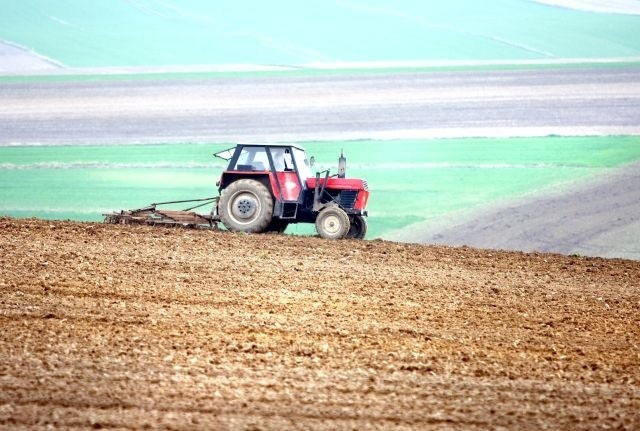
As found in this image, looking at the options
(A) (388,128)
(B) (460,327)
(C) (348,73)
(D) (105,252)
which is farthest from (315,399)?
(C) (348,73)

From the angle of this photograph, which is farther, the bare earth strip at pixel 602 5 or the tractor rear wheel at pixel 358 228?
the bare earth strip at pixel 602 5

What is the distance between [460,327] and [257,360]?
2.49 metres

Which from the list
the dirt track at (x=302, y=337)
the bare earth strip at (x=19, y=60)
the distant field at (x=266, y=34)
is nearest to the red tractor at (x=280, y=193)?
the dirt track at (x=302, y=337)

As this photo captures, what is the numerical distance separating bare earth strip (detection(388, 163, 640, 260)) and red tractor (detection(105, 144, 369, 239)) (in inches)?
190

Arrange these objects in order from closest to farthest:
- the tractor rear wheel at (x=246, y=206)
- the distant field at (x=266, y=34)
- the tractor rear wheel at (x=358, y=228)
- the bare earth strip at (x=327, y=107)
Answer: the tractor rear wheel at (x=246, y=206), the tractor rear wheel at (x=358, y=228), the bare earth strip at (x=327, y=107), the distant field at (x=266, y=34)

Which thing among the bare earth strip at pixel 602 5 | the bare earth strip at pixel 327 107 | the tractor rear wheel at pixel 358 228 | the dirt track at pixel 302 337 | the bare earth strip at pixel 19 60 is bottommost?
the dirt track at pixel 302 337

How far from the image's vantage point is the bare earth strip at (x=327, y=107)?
1113 inches

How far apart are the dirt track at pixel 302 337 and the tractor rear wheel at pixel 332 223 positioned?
1067 mm

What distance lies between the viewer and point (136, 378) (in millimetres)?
7504

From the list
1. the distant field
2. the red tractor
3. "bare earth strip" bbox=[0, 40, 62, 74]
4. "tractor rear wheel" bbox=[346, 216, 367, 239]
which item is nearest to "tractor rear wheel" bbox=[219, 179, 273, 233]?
the red tractor

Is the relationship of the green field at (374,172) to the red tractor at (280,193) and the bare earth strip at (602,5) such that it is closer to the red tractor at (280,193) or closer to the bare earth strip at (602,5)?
the red tractor at (280,193)

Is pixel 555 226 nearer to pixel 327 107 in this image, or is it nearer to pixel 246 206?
pixel 246 206

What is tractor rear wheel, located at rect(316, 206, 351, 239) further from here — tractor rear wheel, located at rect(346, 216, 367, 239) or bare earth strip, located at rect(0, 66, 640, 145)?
bare earth strip, located at rect(0, 66, 640, 145)

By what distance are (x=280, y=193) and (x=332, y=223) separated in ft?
2.81
